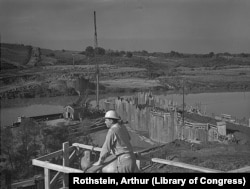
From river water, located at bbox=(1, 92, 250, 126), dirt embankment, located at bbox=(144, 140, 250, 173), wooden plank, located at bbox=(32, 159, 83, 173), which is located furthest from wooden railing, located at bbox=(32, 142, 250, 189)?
dirt embankment, located at bbox=(144, 140, 250, 173)

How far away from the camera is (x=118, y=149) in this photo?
2576 mm

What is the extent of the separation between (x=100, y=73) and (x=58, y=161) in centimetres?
191

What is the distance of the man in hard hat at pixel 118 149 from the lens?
2.55 m

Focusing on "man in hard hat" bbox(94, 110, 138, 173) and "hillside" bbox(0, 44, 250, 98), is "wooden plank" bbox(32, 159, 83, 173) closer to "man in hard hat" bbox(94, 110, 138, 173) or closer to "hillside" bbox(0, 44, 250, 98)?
"man in hard hat" bbox(94, 110, 138, 173)

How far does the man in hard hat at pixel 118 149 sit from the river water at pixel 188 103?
186 cm

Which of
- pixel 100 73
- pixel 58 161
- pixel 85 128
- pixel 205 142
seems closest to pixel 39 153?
pixel 58 161

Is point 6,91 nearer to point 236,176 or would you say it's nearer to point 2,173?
point 2,173

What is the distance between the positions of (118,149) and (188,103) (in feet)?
17.2

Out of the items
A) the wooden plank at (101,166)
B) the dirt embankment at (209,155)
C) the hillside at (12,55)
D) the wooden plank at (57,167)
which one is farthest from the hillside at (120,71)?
the wooden plank at (101,166)

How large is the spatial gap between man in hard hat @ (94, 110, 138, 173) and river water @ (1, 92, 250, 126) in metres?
1.86

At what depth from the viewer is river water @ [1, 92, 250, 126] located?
4.21 meters

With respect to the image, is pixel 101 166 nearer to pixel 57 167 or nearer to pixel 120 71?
pixel 57 167

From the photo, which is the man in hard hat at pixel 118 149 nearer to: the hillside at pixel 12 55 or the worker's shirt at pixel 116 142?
the worker's shirt at pixel 116 142

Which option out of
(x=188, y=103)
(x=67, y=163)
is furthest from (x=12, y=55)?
(x=188, y=103)
